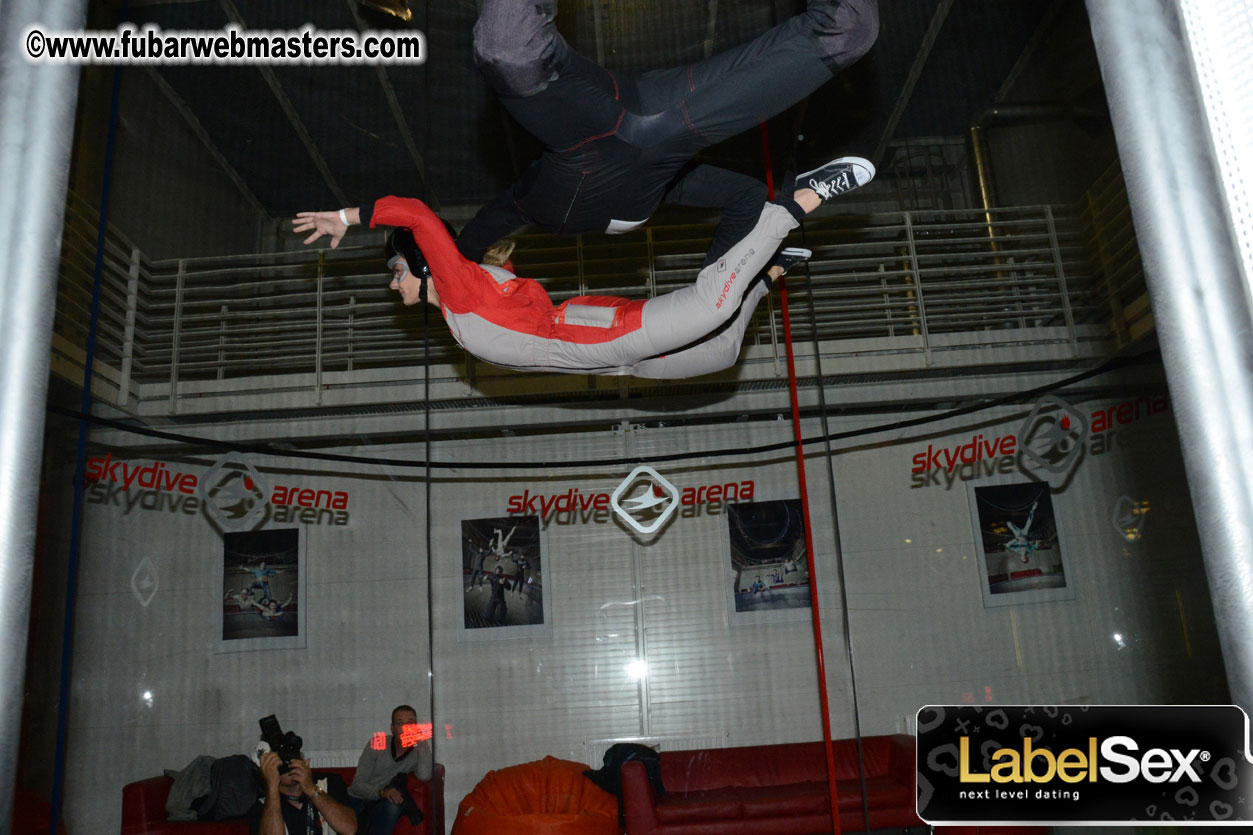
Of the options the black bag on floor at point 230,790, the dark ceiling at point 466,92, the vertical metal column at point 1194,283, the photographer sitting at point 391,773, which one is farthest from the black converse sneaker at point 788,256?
the black bag on floor at point 230,790

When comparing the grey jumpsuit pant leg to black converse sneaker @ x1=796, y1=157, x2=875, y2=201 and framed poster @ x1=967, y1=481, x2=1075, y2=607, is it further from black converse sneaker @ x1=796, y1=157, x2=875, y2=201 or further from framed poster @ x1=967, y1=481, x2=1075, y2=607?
framed poster @ x1=967, y1=481, x2=1075, y2=607

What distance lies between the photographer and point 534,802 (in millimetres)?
2969

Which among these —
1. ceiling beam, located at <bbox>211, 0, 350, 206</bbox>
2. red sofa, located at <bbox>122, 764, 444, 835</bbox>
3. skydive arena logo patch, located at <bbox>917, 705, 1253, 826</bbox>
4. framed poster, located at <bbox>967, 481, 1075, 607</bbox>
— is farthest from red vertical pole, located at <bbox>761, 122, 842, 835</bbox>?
skydive arena logo patch, located at <bbox>917, 705, 1253, 826</bbox>

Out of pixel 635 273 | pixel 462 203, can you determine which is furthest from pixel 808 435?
pixel 462 203

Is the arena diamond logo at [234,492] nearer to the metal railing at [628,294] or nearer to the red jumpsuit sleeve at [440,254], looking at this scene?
the metal railing at [628,294]

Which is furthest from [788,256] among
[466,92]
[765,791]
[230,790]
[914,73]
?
[230,790]

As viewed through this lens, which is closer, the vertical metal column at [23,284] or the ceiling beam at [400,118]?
the vertical metal column at [23,284]

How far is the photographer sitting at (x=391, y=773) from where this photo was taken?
9.67 feet

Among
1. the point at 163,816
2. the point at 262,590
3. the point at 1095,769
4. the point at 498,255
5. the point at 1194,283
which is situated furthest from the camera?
the point at 262,590

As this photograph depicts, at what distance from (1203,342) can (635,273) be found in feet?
8.52

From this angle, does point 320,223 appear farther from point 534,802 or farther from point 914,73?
point 914,73

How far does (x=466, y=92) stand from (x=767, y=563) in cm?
215

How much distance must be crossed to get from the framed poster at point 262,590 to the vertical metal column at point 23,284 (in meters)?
2.68

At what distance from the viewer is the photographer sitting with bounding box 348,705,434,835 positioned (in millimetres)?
2947
